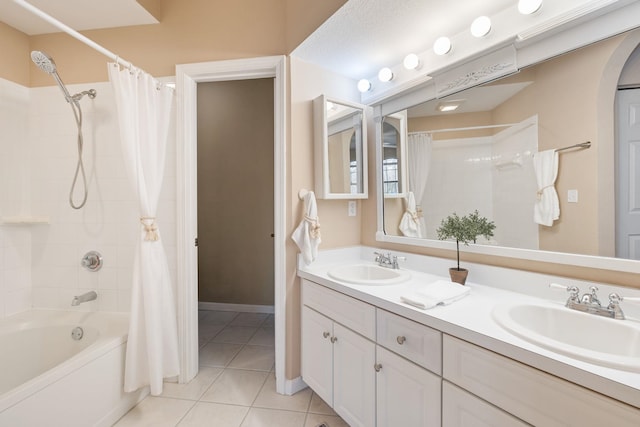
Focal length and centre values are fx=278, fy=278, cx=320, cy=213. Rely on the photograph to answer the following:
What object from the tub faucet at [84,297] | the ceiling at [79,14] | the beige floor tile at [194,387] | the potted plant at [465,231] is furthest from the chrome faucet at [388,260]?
the ceiling at [79,14]

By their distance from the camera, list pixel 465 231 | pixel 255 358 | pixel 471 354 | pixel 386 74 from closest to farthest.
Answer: pixel 471 354 → pixel 465 231 → pixel 386 74 → pixel 255 358

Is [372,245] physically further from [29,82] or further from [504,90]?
[29,82]

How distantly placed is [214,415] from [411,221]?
65.9 inches

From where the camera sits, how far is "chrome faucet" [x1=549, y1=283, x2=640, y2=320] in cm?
95

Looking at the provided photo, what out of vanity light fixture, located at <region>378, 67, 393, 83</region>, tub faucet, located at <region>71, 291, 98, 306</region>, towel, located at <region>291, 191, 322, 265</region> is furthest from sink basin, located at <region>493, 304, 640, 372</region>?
tub faucet, located at <region>71, 291, 98, 306</region>

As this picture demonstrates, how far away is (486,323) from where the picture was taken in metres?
0.94

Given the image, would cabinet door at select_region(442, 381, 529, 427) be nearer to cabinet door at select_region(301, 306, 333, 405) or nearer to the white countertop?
the white countertop

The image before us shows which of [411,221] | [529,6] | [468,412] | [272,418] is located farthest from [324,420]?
[529,6]

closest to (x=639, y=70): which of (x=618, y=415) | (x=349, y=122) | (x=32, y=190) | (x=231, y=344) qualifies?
(x=618, y=415)

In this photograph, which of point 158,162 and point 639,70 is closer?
point 639,70

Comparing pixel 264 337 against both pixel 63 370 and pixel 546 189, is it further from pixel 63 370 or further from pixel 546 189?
pixel 546 189

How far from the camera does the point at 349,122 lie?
6.49 feet

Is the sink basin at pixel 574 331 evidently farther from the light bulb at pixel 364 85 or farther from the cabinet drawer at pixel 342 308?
the light bulb at pixel 364 85

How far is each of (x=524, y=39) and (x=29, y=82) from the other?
127 inches
